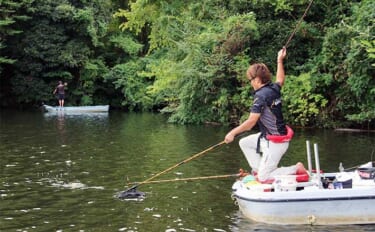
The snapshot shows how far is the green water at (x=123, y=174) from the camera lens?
9.66 metres

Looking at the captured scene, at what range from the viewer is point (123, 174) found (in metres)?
13.9

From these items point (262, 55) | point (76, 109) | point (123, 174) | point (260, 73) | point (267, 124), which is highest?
point (262, 55)

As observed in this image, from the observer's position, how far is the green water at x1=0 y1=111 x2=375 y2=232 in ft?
31.7

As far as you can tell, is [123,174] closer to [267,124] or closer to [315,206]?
[267,124]

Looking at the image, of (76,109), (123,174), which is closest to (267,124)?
(123,174)

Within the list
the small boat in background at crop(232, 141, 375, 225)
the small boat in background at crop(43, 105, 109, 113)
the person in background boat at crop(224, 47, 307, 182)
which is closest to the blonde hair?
the person in background boat at crop(224, 47, 307, 182)

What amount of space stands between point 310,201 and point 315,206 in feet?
0.47

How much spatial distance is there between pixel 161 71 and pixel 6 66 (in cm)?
1844

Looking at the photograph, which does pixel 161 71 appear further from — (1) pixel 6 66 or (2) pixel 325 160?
(1) pixel 6 66

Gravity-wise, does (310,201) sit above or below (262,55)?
below

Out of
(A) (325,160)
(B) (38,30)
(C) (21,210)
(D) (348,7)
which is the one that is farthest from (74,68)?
(C) (21,210)

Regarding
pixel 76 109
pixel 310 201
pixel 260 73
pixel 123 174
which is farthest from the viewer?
pixel 76 109

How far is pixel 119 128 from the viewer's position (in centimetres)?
2645

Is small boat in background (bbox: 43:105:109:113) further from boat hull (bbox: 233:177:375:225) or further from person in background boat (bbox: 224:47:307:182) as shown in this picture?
boat hull (bbox: 233:177:375:225)
